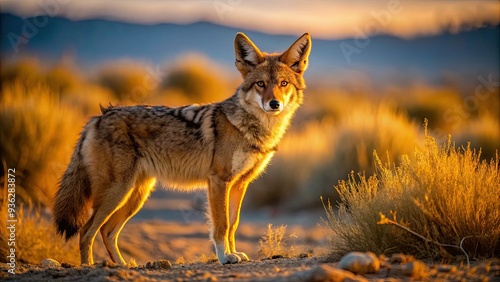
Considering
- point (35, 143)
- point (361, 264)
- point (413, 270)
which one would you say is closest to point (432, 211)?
point (413, 270)

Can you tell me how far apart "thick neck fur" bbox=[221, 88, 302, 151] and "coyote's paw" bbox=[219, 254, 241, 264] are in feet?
3.97

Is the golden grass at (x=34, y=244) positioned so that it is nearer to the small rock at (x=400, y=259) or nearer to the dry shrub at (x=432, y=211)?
the dry shrub at (x=432, y=211)

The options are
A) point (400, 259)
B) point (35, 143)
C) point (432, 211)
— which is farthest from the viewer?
point (35, 143)

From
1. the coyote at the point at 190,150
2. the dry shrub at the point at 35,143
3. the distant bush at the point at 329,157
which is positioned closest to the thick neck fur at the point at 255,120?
the coyote at the point at 190,150

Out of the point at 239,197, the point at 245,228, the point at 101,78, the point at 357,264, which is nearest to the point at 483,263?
the point at 357,264

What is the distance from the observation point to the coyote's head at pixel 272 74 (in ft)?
22.7

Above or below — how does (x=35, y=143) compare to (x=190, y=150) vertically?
below

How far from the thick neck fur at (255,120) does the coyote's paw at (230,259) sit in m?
1.21

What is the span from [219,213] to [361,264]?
6.89 ft

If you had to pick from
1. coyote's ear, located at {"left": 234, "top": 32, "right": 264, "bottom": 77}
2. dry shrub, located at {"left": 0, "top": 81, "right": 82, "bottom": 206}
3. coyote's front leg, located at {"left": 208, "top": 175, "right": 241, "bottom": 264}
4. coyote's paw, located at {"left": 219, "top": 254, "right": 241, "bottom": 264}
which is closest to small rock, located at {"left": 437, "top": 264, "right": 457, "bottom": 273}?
coyote's paw, located at {"left": 219, "top": 254, "right": 241, "bottom": 264}

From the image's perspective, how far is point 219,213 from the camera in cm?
679

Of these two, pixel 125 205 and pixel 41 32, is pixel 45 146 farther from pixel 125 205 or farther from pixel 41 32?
pixel 41 32

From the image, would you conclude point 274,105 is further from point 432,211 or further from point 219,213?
point 432,211

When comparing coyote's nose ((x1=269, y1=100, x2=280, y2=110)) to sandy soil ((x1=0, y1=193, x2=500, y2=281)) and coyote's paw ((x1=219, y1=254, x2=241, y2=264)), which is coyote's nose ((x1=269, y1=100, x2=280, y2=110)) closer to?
sandy soil ((x1=0, y1=193, x2=500, y2=281))
